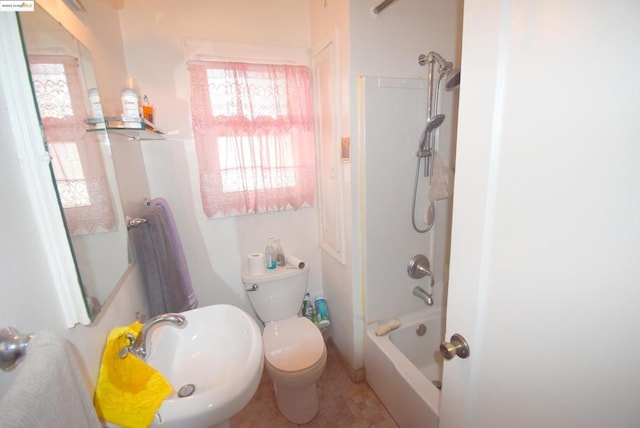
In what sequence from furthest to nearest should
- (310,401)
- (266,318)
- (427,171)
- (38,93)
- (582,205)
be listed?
(266,318) → (427,171) → (310,401) → (38,93) → (582,205)

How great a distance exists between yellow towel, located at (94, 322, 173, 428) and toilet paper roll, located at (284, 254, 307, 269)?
3.52 ft

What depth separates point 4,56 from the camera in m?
0.51

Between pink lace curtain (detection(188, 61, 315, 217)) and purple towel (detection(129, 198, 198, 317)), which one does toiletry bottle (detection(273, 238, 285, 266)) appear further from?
purple towel (detection(129, 198, 198, 317))

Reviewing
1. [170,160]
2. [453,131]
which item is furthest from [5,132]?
[453,131]

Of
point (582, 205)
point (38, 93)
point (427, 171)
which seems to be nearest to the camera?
point (582, 205)

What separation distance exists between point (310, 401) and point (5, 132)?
1711 millimetres

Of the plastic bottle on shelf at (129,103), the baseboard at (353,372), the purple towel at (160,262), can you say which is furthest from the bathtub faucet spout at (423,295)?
the plastic bottle on shelf at (129,103)

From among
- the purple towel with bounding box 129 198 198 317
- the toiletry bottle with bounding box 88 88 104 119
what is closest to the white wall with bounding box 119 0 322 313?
the purple towel with bounding box 129 198 198 317

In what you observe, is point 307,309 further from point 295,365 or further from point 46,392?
point 46,392

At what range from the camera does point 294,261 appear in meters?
1.87

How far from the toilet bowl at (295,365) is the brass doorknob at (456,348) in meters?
0.90

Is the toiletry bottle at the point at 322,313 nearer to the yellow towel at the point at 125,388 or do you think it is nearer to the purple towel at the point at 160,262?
the purple towel at the point at 160,262

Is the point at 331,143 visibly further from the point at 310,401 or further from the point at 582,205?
the point at 310,401

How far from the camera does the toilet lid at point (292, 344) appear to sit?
147 centimetres
